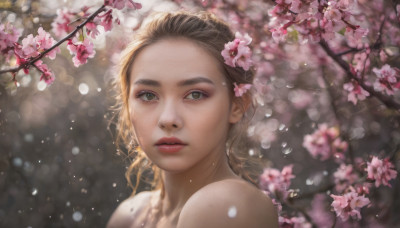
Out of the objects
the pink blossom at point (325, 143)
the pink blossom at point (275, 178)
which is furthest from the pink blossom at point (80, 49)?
the pink blossom at point (325, 143)

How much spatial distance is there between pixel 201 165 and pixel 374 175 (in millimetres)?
1003

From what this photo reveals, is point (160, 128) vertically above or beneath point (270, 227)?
above

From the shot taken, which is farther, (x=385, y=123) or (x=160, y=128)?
(x=385, y=123)

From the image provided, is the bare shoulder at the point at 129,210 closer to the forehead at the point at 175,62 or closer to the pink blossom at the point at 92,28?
the forehead at the point at 175,62

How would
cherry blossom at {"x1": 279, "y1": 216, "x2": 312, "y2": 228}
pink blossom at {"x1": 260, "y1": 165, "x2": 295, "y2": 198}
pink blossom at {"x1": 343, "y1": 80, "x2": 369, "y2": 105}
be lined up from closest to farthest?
pink blossom at {"x1": 343, "y1": 80, "x2": 369, "y2": 105}
cherry blossom at {"x1": 279, "y1": 216, "x2": 312, "y2": 228}
pink blossom at {"x1": 260, "y1": 165, "x2": 295, "y2": 198}

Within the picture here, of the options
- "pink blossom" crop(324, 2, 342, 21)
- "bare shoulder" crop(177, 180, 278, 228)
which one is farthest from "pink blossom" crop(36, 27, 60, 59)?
"pink blossom" crop(324, 2, 342, 21)

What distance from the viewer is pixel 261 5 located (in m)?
3.79

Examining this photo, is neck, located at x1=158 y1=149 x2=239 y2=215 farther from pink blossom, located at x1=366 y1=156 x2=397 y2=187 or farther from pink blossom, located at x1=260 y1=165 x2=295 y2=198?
pink blossom, located at x1=260 y1=165 x2=295 y2=198

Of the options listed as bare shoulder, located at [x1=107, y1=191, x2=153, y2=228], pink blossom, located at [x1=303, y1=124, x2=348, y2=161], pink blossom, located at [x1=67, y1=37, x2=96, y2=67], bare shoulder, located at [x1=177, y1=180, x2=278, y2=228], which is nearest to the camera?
bare shoulder, located at [x1=177, y1=180, x2=278, y2=228]

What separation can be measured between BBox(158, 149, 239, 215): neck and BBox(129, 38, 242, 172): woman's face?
28 millimetres

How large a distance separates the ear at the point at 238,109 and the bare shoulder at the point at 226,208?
0.34m

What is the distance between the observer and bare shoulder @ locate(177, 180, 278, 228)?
1.76 meters

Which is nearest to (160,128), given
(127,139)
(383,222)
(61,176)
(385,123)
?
(127,139)

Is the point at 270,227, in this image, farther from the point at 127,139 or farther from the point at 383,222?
the point at 383,222
